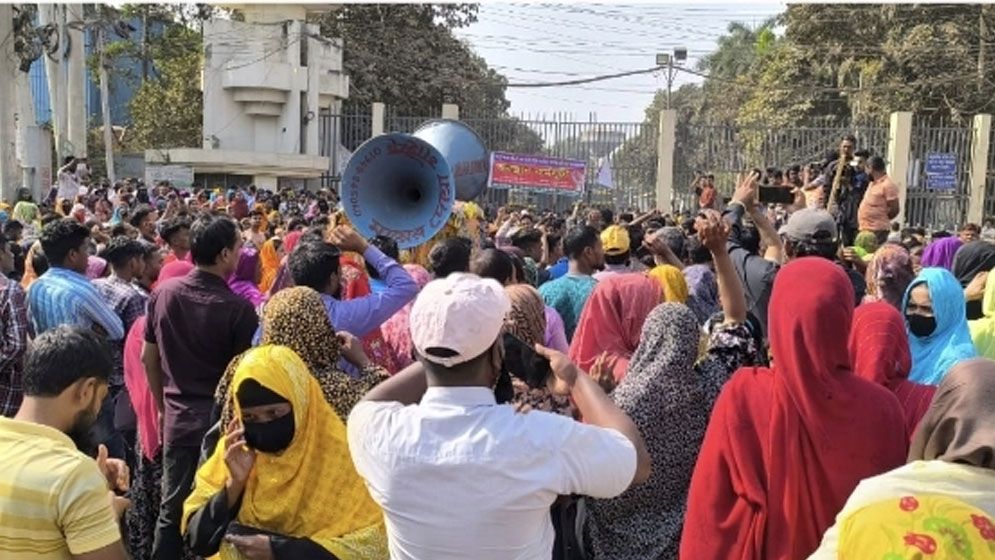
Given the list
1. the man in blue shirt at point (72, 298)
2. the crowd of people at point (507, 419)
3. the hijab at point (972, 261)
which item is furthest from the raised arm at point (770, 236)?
the man in blue shirt at point (72, 298)

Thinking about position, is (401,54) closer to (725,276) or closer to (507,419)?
(725,276)

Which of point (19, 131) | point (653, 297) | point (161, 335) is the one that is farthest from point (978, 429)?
point (19, 131)

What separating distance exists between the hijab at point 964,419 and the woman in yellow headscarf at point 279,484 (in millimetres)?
1517

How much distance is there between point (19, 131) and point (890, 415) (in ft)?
71.0

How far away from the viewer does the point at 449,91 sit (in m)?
32.7

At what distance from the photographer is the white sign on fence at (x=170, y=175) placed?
1962 cm

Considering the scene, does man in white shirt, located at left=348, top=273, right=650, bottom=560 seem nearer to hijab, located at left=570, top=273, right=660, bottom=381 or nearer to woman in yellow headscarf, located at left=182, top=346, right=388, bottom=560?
woman in yellow headscarf, located at left=182, top=346, right=388, bottom=560

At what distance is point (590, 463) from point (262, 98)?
25.7 meters

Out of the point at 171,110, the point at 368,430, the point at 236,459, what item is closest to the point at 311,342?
the point at 236,459

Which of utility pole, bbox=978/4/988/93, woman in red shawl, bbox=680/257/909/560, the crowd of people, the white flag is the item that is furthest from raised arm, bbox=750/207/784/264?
utility pole, bbox=978/4/988/93

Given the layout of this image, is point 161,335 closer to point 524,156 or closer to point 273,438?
point 273,438

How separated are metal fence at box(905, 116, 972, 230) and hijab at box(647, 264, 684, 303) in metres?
15.2

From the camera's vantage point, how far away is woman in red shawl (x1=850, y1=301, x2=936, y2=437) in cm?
325

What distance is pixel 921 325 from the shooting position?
3.91 metres
